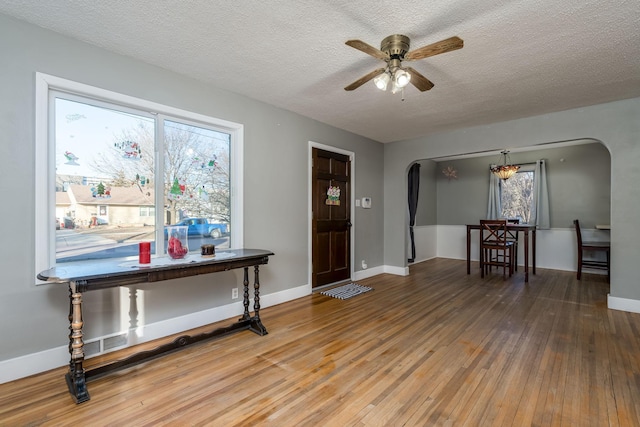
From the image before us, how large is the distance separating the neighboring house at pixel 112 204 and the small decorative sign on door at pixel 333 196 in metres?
2.41

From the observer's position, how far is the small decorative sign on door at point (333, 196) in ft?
14.8

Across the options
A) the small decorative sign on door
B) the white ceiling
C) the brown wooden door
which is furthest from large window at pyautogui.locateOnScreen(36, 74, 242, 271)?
the small decorative sign on door

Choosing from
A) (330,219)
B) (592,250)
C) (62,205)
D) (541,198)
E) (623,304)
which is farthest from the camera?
(541,198)

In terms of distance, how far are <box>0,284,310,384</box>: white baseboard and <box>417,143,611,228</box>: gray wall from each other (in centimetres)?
443

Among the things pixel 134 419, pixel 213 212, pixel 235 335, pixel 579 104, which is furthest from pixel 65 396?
pixel 579 104

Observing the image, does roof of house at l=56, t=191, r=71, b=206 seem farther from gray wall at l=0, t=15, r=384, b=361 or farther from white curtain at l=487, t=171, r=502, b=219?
white curtain at l=487, t=171, r=502, b=219

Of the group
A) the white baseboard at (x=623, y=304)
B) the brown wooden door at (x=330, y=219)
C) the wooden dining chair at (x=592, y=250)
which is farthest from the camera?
the wooden dining chair at (x=592, y=250)

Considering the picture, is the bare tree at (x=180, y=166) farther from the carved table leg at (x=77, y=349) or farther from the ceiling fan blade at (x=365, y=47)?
the ceiling fan blade at (x=365, y=47)

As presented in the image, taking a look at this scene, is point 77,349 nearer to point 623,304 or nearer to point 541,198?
point 623,304

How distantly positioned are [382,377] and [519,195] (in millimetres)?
5959

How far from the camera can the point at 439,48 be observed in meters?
1.98

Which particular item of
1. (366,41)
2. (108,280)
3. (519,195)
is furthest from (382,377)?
(519,195)

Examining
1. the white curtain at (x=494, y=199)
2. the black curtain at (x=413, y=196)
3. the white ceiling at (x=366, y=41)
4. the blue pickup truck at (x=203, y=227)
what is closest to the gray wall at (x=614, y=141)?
the white ceiling at (x=366, y=41)

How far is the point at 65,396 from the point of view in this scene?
190cm
